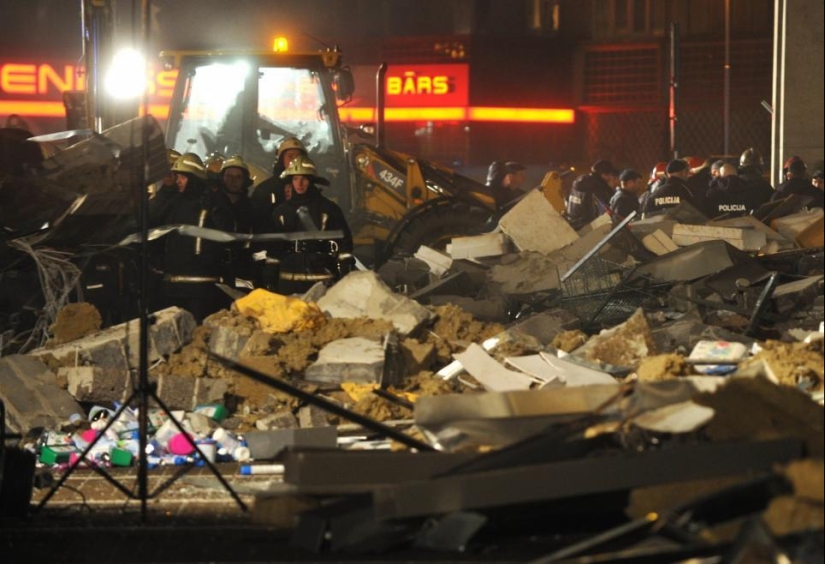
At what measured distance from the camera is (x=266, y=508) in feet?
23.4

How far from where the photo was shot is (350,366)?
10.4 metres

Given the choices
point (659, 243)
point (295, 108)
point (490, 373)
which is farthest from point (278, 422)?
point (295, 108)

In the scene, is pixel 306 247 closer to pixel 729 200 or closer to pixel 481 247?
pixel 481 247

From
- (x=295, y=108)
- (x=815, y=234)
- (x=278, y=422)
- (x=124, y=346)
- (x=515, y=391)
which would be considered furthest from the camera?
(x=295, y=108)

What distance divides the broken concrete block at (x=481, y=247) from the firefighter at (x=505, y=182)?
433 cm

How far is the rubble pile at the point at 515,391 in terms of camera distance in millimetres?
6039

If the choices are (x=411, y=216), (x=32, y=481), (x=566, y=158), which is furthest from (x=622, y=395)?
(x=566, y=158)

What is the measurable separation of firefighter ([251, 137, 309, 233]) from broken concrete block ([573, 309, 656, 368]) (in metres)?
4.53

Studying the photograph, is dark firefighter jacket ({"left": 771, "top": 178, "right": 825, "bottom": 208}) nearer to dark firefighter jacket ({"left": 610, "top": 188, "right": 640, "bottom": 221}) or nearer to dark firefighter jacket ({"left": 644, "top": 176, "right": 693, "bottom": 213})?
dark firefighter jacket ({"left": 644, "top": 176, "right": 693, "bottom": 213})

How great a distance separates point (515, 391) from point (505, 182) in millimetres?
12579

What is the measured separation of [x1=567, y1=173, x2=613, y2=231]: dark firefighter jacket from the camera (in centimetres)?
1934

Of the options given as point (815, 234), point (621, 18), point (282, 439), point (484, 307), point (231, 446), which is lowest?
point (231, 446)

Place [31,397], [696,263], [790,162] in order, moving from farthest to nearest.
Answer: [790,162]
[696,263]
[31,397]

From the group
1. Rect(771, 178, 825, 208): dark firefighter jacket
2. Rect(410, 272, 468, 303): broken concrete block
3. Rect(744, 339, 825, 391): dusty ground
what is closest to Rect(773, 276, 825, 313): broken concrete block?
Rect(744, 339, 825, 391): dusty ground
